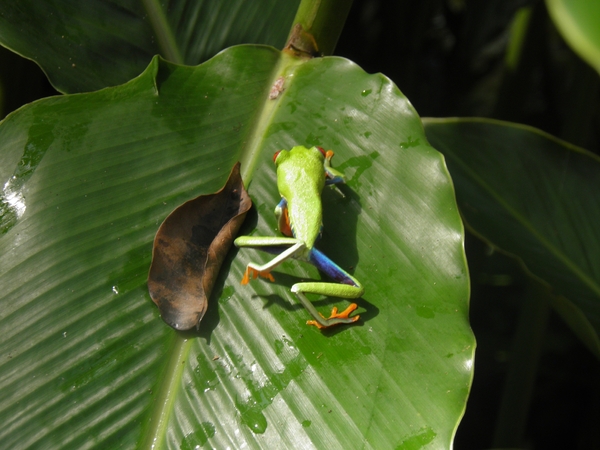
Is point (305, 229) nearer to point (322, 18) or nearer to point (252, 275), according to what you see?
point (252, 275)

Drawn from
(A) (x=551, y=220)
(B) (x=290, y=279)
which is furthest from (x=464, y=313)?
(A) (x=551, y=220)

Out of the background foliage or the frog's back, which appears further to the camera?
the background foliage

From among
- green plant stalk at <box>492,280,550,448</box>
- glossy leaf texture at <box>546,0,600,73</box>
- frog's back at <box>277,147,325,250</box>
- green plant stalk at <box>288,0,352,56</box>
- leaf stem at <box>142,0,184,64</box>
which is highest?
glossy leaf texture at <box>546,0,600,73</box>

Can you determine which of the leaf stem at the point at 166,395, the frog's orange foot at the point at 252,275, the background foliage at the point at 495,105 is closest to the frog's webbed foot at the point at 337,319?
the frog's orange foot at the point at 252,275

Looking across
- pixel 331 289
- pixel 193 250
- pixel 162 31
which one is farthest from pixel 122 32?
pixel 331 289

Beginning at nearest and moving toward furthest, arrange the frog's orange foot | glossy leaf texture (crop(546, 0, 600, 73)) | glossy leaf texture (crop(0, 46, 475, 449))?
glossy leaf texture (crop(546, 0, 600, 73))
glossy leaf texture (crop(0, 46, 475, 449))
the frog's orange foot

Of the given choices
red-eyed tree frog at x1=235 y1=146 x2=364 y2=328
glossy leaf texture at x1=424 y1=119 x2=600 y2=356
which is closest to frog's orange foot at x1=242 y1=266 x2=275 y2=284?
red-eyed tree frog at x1=235 y1=146 x2=364 y2=328

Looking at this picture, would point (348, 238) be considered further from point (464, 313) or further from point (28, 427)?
point (28, 427)

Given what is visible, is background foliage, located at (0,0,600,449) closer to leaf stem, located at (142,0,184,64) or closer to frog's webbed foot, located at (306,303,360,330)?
leaf stem, located at (142,0,184,64)
